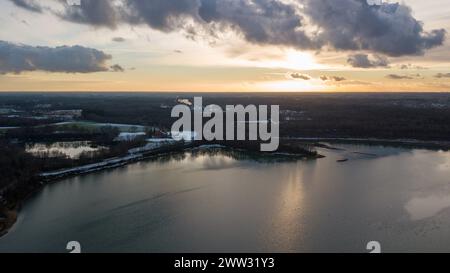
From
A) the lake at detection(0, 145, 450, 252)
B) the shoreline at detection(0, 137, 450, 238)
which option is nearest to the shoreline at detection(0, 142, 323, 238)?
the shoreline at detection(0, 137, 450, 238)

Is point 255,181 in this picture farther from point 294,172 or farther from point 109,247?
point 109,247

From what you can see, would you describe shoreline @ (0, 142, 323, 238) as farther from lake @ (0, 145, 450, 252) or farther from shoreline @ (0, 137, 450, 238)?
A: lake @ (0, 145, 450, 252)

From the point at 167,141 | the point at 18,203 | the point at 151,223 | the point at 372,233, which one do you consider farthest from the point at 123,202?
the point at 167,141

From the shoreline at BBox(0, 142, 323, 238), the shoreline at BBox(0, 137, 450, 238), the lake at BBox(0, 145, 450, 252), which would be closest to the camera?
the lake at BBox(0, 145, 450, 252)

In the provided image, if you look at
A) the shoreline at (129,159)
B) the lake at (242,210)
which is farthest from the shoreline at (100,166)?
the lake at (242,210)

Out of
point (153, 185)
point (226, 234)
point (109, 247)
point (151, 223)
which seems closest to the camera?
point (109, 247)

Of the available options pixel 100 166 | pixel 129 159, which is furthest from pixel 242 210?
pixel 129 159

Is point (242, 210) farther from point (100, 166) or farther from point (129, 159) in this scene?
point (129, 159)

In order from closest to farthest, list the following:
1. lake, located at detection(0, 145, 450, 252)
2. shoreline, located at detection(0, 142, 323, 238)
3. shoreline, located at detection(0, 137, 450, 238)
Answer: lake, located at detection(0, 145, 450, 252)
shoreline, located at detection(0, 142, 323, 238)
shoreline, located at detection(0, 137, 450, 238)
